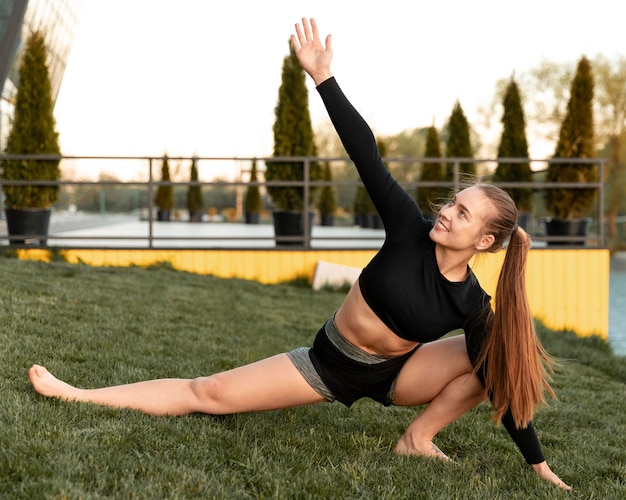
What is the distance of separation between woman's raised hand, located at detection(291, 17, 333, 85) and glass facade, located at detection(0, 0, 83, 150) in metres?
7.60

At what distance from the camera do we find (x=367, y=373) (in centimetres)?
274

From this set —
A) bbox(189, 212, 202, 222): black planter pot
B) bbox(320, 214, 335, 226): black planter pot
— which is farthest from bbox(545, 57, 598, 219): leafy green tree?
bbox(189, 212, 202, 222): black planter pot

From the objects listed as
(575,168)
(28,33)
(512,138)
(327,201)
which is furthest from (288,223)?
(28,33)

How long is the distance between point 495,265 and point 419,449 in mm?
5923

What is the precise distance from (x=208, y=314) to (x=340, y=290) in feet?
8.86

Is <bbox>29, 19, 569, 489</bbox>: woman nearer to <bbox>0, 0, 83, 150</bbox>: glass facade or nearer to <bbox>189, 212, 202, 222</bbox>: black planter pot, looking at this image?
<bbox>0, 0, 83, 150</bbox>: glass facade

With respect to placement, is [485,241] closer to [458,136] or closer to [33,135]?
[33,135]

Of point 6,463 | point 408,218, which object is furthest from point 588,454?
point 6,463

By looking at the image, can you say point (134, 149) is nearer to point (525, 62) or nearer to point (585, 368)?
point (525, 62)

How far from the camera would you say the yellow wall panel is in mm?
8891

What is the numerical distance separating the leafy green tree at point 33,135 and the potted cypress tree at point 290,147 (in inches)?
112

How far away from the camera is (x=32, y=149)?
9.38m

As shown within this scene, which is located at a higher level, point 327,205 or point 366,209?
point 327,205

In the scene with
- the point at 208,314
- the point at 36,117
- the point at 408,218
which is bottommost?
the point at 208,314
